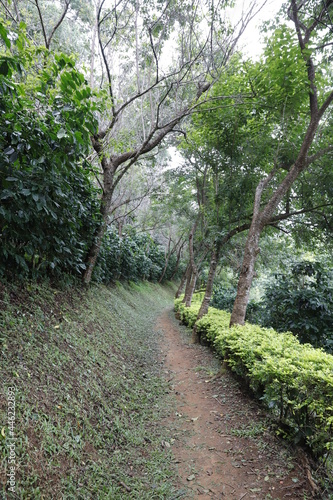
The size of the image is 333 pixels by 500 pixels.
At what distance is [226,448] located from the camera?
3176 millimetres

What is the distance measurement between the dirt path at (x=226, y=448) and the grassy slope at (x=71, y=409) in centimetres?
28

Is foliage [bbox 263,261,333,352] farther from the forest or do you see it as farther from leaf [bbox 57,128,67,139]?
leaf [bbox 57,128,67,139]

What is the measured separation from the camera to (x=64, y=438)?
8.27 feet

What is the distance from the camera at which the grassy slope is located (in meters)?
2.19

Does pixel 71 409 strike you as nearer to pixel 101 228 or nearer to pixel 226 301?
pixel 101 228

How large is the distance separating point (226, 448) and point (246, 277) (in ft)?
9.67

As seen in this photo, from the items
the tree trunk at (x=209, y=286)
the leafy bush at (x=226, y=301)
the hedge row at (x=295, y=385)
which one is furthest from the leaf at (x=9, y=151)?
the leafy bush at (x=226, y=301)

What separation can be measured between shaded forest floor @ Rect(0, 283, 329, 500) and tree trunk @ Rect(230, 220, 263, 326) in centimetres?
122

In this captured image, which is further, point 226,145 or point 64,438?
point 226,145

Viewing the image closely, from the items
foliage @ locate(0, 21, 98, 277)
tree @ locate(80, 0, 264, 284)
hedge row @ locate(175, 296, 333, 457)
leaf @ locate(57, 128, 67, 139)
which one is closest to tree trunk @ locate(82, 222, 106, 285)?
tree @ locate(80, 0, 264, 284)

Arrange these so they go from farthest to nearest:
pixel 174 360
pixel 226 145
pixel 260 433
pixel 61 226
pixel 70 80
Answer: pixel 226 145 < pixel 174 360 < pixel 61 226 < pixel 260 433 < pixel 70 80

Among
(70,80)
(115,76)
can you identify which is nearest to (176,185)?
(115,76)

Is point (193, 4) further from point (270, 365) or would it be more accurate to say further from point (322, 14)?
point (270, 365)

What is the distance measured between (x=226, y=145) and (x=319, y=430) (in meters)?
6.49
